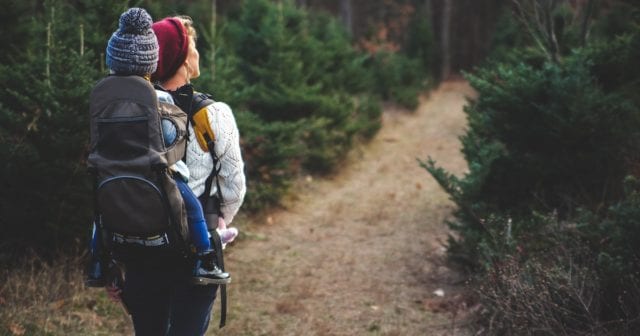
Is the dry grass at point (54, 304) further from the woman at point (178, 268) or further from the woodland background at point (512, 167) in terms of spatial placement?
the woman at point (178, 268)

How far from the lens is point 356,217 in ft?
27.9

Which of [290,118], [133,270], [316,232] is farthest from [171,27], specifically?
[290,118]

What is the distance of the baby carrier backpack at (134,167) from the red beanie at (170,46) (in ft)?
0.95

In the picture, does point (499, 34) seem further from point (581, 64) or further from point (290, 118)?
point (581, 64)

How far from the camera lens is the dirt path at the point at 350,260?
16.9 ft

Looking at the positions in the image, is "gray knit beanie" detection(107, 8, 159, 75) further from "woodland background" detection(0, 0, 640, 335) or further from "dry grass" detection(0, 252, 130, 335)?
"dry grass" detection(0, 252, 130, 335)

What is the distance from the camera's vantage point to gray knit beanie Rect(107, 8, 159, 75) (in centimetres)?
257

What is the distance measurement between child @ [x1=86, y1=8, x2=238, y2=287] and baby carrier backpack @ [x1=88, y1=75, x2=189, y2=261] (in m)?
0.07

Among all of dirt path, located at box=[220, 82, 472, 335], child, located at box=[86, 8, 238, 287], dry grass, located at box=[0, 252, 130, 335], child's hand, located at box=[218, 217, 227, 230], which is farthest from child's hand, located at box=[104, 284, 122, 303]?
dirt path, located at box=[220, 82, 472, 335]

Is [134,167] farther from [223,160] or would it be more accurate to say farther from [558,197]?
[558,197]

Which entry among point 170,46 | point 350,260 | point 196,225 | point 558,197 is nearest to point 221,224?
point 196,225

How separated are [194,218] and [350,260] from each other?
166 inches

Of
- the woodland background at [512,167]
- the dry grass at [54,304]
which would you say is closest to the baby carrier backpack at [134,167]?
the dry grass at [54,304]

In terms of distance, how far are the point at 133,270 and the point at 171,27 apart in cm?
115
